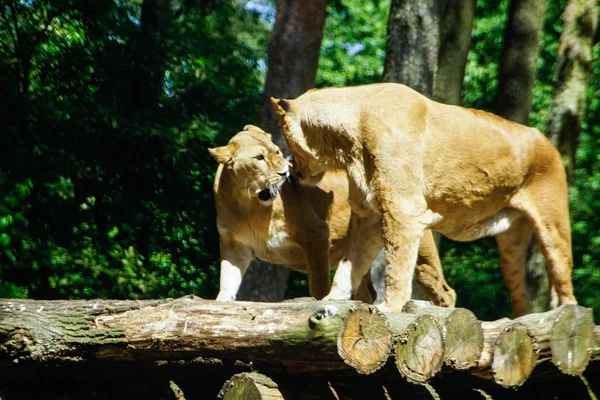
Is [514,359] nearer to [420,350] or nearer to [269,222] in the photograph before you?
[420,350]

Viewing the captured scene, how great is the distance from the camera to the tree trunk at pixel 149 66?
45.8ft

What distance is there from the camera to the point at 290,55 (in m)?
12.1

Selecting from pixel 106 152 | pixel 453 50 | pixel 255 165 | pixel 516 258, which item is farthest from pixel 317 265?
pixel 106 152

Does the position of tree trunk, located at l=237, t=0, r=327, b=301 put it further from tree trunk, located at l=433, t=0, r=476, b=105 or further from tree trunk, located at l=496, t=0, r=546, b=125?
tree trunk, located at l=496, t=0, r=546, b=125

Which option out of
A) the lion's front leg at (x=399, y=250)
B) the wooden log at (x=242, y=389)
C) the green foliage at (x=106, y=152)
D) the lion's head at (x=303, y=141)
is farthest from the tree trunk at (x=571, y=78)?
the wooden log at (x=242, y=389)

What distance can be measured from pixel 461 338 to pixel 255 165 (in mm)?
2959

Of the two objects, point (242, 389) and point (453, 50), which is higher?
point (453, 50)

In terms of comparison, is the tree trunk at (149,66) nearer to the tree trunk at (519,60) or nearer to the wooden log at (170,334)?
the tree trunk at (519,60)

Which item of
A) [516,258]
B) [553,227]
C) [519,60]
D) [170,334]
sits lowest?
[170,334]

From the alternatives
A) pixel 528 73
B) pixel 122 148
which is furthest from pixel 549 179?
pixel 122 148

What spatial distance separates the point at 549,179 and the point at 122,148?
7.48 metres

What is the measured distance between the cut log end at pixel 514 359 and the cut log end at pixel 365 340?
0.81m

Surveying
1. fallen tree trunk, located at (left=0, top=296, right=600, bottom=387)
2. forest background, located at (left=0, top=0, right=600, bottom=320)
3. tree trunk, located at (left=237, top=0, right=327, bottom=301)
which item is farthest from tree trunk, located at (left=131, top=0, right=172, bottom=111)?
fallen tree trunk, located at (left=0, top=296, right=600, bottom=387)

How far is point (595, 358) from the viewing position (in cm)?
613
